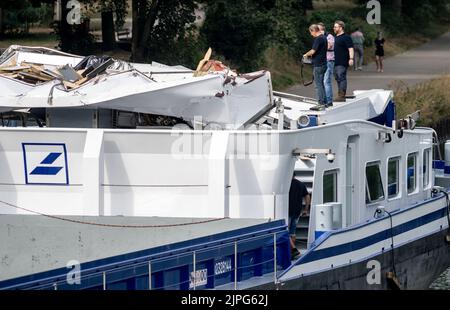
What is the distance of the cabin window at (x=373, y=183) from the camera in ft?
65.6

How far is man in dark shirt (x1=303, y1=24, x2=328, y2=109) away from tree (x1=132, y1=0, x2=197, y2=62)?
17020 mm

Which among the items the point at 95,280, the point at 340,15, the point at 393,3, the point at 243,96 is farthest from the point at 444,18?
the point at 95,280

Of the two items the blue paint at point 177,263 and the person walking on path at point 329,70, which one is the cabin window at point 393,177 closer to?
the person walking on path at point 329,70

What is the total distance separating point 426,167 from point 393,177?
1814mm

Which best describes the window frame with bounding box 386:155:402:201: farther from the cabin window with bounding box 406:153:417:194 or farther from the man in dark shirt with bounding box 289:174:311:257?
the man in dark shirt with bounding box 289:174:311:257

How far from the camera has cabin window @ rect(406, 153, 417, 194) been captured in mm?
21808

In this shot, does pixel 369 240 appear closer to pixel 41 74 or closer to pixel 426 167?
pixel 426 167

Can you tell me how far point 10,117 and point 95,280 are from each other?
5.31 m

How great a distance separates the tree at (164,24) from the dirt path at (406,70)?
420 cm

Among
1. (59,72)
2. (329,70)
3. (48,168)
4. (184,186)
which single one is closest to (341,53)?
(329,70)

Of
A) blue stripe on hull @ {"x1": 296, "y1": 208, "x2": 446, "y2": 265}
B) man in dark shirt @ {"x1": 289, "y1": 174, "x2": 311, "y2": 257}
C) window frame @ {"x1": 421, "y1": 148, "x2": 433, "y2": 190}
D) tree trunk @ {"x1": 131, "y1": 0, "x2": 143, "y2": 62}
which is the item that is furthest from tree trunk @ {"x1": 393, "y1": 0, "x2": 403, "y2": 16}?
man in dark shirt @ {"x1": 289, "y1": 174, "x2": 311, "y2": 257}

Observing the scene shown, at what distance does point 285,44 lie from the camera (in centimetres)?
4259

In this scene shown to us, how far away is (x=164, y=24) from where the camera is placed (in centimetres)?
4103

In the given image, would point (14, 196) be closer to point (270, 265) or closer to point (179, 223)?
point (179, 223)
